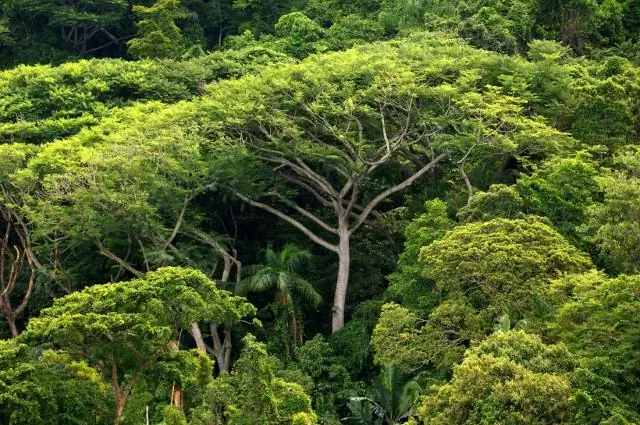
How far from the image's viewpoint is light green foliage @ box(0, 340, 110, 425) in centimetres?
1684

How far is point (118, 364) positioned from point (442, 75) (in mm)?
13229

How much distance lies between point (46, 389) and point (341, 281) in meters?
12.0

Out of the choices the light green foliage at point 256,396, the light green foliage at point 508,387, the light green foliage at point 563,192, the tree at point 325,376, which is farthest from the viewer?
the tree at point 325,376

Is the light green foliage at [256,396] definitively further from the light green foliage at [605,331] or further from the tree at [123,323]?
the light green foliage at [605,331]

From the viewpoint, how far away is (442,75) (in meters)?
28.0

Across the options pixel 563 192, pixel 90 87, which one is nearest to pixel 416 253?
pixel 563 192

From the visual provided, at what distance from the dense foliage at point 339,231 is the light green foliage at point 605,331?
5 centimetres

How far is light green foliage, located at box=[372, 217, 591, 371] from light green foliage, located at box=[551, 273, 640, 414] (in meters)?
0.88

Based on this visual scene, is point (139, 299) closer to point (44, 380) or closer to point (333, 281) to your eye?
point (44, 380)

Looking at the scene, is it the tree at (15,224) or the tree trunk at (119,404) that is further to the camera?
the tree at (15,224)

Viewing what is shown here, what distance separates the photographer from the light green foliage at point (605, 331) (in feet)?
54.8

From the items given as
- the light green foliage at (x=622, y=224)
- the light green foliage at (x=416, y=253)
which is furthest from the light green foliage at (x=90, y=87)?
the light green foliage at (x=622, y=224)

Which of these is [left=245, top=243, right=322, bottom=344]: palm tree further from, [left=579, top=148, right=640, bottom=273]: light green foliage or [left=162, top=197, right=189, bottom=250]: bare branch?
[left=579, top=148, right=640, bottom=273]: light green foliage

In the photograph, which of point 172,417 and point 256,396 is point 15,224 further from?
point 256,396
